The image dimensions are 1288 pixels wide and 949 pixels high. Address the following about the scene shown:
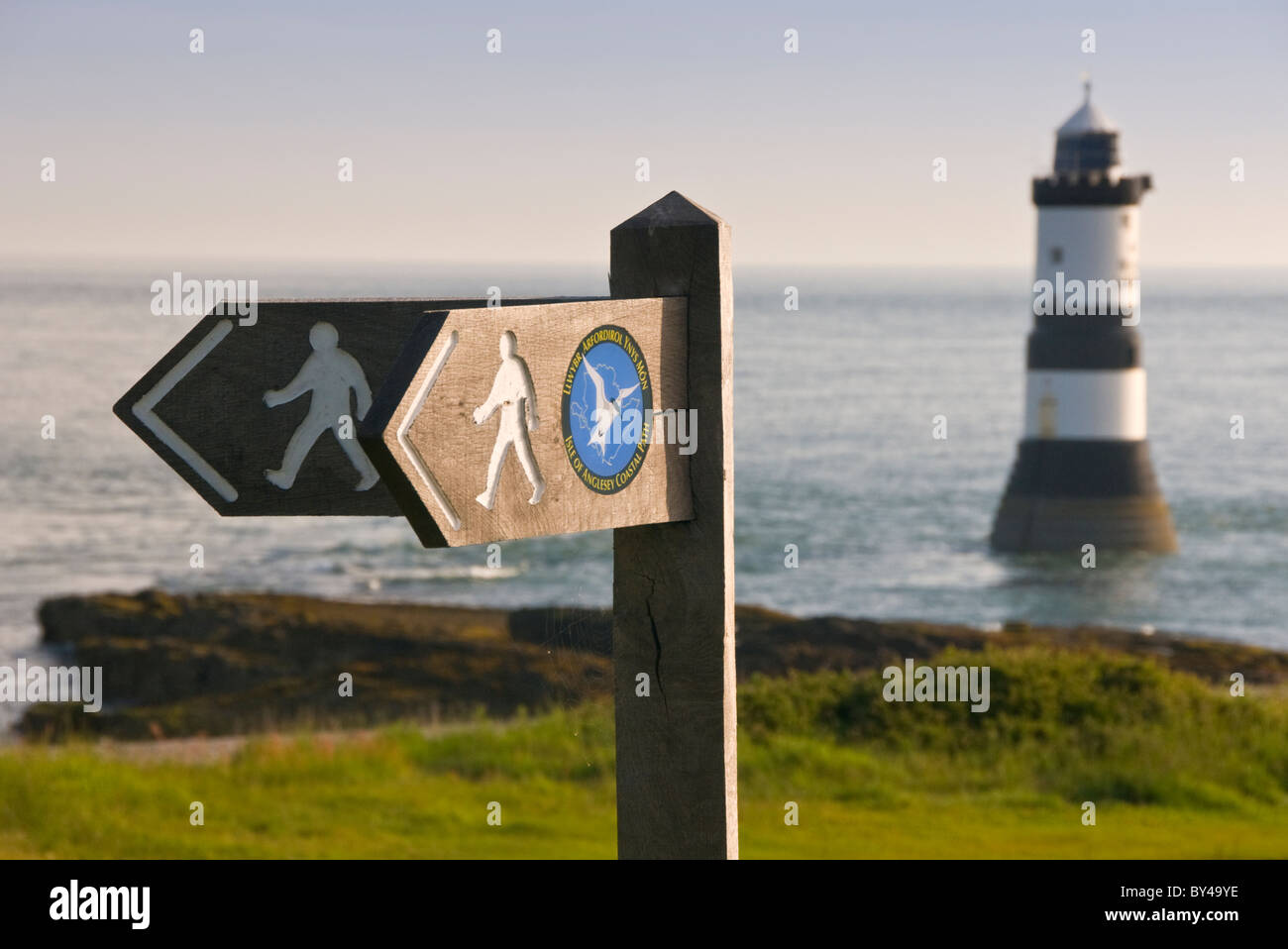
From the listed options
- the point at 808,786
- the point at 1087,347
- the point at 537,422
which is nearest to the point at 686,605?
the point at 537,422

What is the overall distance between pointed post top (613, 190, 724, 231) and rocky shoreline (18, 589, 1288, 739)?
1700 cm

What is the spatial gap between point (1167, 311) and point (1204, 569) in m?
104

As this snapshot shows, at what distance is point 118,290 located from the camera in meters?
144

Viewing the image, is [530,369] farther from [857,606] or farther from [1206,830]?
[857,606]

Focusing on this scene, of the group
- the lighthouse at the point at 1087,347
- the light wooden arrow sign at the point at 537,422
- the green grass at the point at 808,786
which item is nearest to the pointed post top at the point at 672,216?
the light wooden arrow sign at the point at 537,422

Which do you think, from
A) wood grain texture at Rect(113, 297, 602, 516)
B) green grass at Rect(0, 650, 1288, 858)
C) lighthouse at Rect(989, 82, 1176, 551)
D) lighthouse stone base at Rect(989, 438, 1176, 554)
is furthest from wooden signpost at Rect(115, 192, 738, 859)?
lighthouse stone base at Rect(989, 438, 1176, 554)

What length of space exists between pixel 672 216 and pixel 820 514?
51.7m

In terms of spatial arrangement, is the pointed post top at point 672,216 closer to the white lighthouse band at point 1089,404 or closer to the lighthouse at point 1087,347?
the lighthouse at point 1087,347

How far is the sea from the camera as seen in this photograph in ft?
139

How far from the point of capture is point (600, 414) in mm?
2434

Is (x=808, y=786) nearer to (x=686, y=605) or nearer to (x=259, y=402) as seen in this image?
(x=686, y=605)

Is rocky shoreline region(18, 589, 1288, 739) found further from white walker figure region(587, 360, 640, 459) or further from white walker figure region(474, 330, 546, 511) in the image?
white walker figure region(474, 330, 546, 511)

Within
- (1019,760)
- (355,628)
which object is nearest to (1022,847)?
(1019,760)

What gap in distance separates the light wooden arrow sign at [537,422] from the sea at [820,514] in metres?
9.35
